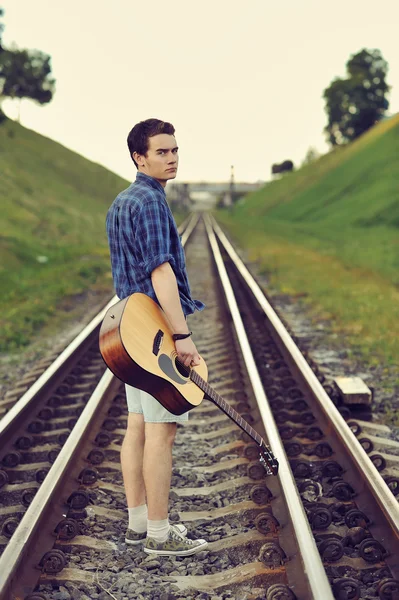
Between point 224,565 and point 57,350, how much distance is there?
4.74m

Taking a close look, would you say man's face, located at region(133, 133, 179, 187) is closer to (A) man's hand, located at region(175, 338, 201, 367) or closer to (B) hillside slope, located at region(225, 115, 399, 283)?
(A) man's hand, located at region(175, 338, 201, 367)

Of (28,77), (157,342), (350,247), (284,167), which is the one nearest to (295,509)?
(157,342)

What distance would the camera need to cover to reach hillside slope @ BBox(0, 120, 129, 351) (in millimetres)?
10680

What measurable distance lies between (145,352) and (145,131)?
40.0 inches

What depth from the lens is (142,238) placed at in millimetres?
3307

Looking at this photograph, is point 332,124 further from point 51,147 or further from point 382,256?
point 382,256

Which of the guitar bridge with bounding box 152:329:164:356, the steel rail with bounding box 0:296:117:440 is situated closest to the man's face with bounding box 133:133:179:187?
the guitar bridge with bounding box 152:329:164:356

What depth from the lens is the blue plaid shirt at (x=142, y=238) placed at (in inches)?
129

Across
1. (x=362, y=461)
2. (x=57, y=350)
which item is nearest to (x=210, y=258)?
(x=57, y=350)

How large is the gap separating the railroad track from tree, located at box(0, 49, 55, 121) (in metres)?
63.7

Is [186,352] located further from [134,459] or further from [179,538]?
[179,538]

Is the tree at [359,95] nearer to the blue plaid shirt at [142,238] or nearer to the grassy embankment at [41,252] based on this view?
the grassy embankment at [41,252]

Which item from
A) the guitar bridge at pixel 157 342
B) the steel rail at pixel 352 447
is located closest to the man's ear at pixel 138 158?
the guitar bridge at pixel 157 342

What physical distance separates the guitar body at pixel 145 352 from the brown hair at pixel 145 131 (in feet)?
2.27
